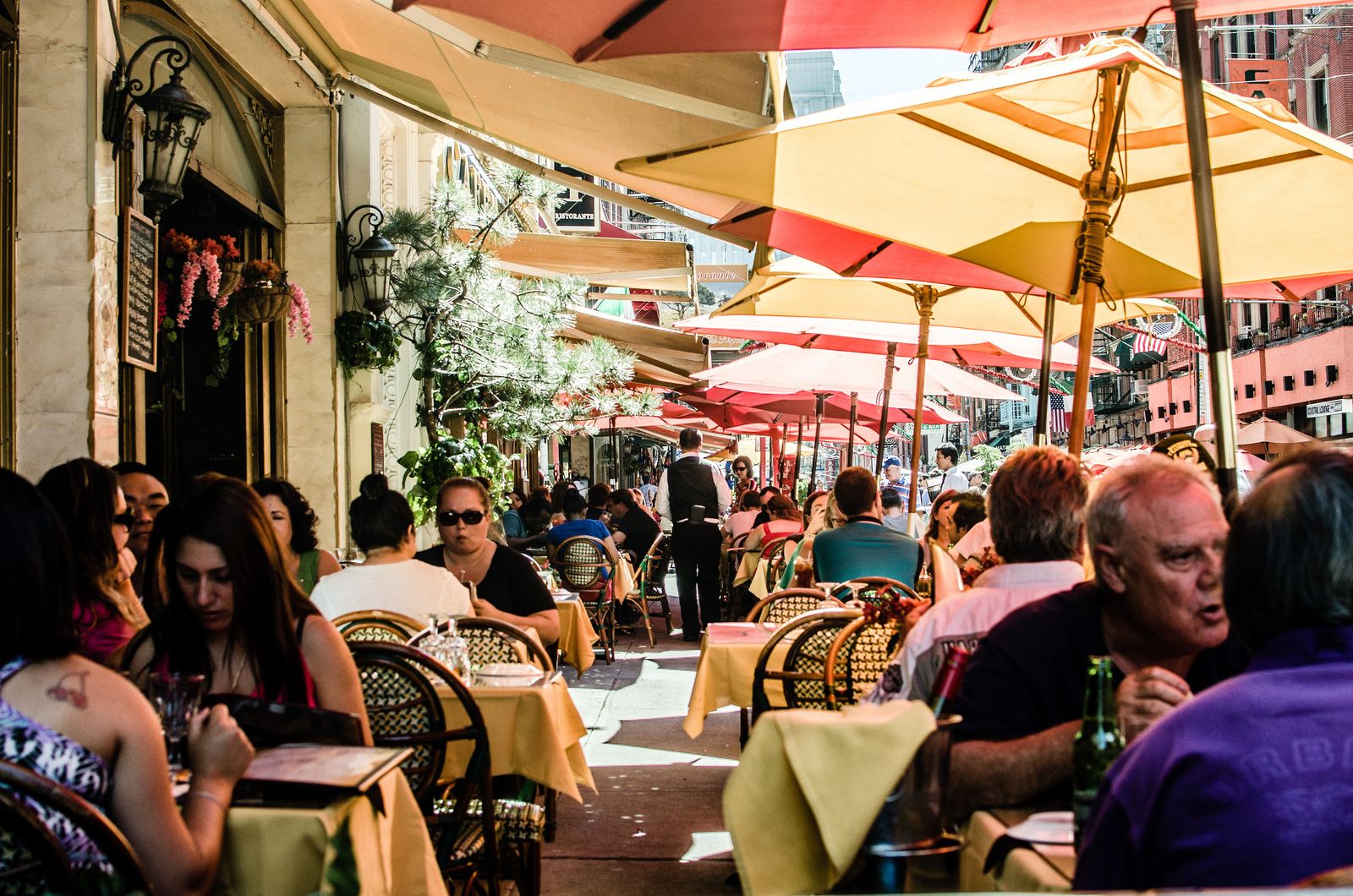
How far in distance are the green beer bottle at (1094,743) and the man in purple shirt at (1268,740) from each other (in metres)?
0.38

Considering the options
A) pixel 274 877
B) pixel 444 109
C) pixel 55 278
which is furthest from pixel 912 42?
pixel 444 109

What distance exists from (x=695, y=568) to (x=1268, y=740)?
11.3 meters

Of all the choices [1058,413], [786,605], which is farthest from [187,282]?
[1058,413]

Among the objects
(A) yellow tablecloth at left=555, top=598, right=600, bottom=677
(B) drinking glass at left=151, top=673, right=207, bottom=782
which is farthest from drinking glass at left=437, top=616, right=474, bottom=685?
(A) yellow tablecloth at left=555, top=598, right=600, bottom=677

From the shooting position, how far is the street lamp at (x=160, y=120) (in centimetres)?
575

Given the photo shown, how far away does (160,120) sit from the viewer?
608 centimetres

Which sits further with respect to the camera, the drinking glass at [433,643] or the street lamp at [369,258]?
the street lamp at [369,258]

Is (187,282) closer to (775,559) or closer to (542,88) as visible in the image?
(542,88)

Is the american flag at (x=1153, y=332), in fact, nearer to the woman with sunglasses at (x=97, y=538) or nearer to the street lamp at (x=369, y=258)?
the street lamp at (x=369, y=258)

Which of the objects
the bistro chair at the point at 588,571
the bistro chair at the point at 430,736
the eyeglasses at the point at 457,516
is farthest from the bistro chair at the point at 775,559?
the bistro chair at the point at 430,736

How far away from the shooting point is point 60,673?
2.10 m

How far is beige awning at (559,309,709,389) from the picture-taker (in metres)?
14.4

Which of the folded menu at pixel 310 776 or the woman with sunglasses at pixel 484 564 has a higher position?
the woman with sunglasses at pixel 484 564

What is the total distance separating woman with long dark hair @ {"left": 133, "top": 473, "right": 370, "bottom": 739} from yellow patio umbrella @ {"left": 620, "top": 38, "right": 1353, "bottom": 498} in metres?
2.59
